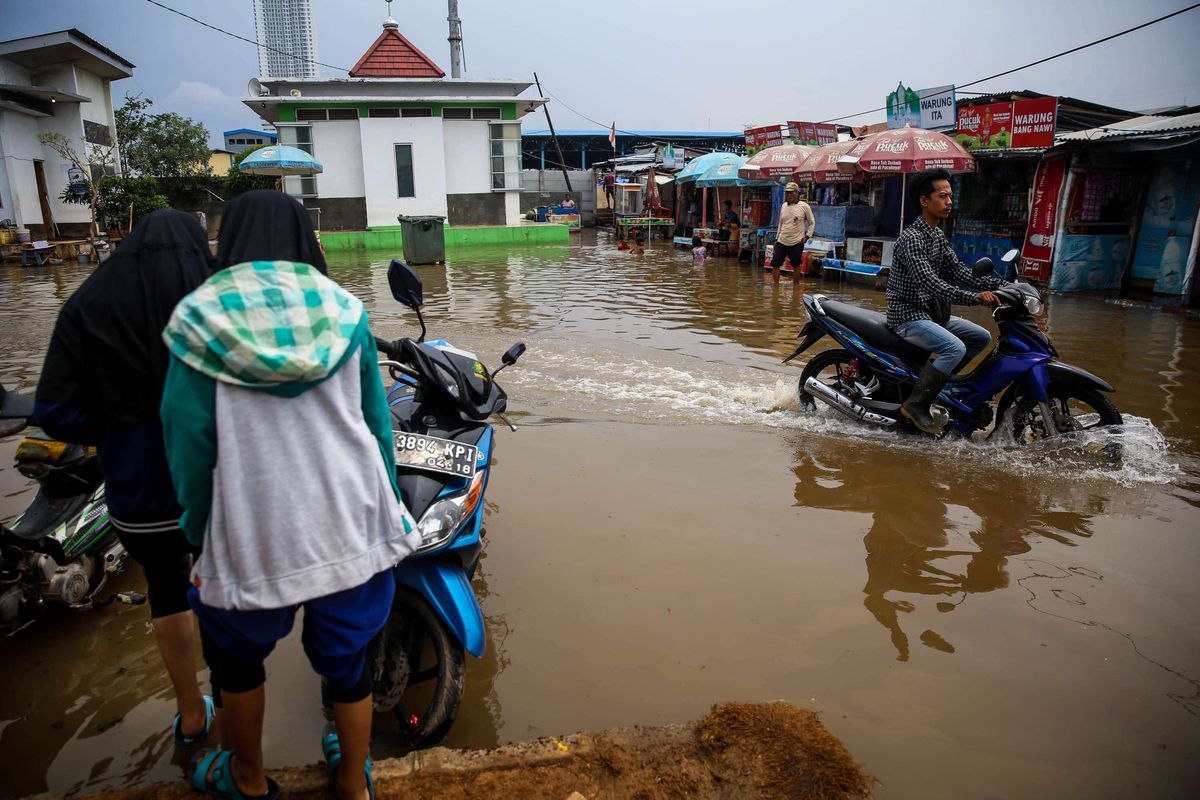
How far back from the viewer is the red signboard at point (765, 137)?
17.7 metres

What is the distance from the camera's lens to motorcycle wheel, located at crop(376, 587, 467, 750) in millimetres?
2312

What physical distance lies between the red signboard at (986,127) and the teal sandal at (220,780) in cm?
1371

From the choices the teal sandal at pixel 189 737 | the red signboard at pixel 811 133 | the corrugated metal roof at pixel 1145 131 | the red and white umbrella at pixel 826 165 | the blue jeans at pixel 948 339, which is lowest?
the teal sandal at pixel 189 737

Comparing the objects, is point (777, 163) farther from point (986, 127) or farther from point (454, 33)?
point (454, 33)

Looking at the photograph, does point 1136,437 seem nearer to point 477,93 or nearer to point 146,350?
point 146,350

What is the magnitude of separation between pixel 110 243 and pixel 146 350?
20.8 meters

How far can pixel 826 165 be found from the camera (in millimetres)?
13320

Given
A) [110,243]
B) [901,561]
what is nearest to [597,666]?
[901,561]

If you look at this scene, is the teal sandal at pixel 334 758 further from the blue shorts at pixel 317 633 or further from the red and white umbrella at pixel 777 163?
the red and white umbrella at pixel 777 163

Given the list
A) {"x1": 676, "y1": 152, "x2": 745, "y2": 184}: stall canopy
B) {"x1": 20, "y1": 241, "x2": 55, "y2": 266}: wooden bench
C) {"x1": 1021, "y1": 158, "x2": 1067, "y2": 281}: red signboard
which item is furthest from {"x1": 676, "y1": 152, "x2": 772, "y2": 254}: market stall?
{"x1": 20, "y1": 241, "x2": 55, "y2": 266}: wooden bench

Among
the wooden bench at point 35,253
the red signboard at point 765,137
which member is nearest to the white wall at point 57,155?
the wooden bench at point 35,253

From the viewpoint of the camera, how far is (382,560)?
1825 millimetres

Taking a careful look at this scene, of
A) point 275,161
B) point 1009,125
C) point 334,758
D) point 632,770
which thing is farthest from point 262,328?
point 275,161

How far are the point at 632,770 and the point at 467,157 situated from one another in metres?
25.5
